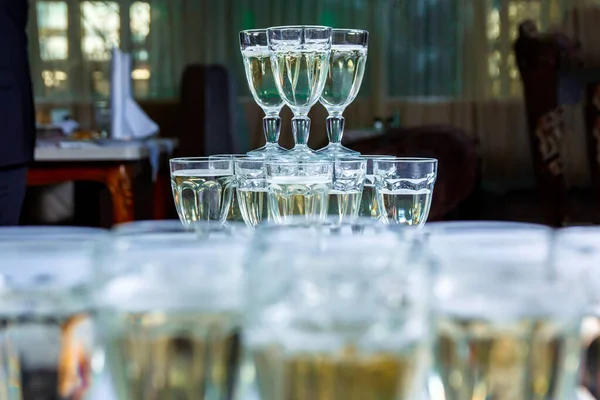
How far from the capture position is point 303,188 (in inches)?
27.5

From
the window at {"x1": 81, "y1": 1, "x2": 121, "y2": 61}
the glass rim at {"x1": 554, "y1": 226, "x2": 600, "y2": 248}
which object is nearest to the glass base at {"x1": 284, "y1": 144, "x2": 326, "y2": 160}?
the glass rim at {"x1": 554, "y1": 226, "x2": 600, "y2": 248}

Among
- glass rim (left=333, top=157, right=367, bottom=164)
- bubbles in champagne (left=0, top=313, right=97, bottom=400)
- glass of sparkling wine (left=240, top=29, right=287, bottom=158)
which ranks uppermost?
glass of sparkling wine (left=240, top=29, right=287, bottom=158)

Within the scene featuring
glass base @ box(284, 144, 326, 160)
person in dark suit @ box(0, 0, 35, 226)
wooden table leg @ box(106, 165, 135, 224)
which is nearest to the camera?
glass base @ box(284, 144, 326, 160)

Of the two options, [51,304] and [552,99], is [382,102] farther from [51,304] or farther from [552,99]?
→ [51,304]

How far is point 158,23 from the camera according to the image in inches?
238

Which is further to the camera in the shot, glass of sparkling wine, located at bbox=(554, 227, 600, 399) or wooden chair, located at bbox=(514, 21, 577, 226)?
wooden chair, located at bbox=(514, 21, 577, 226)

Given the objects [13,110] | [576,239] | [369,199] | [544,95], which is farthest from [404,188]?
[544,95]

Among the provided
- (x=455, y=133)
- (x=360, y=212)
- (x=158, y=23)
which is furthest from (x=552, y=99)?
(x=158, y=23)

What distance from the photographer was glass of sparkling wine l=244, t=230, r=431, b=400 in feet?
0.97

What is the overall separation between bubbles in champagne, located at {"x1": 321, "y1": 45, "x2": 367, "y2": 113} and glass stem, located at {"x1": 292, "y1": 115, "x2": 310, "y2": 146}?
35 mm

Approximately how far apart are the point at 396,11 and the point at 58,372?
5979 millimetres

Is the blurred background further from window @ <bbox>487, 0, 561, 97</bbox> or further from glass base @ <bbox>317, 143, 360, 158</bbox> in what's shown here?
glass base @ <bbox>317, 143, 360, 158</bbox>

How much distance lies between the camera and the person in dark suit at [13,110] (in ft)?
5.69

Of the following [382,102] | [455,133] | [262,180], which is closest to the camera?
[262,180]
